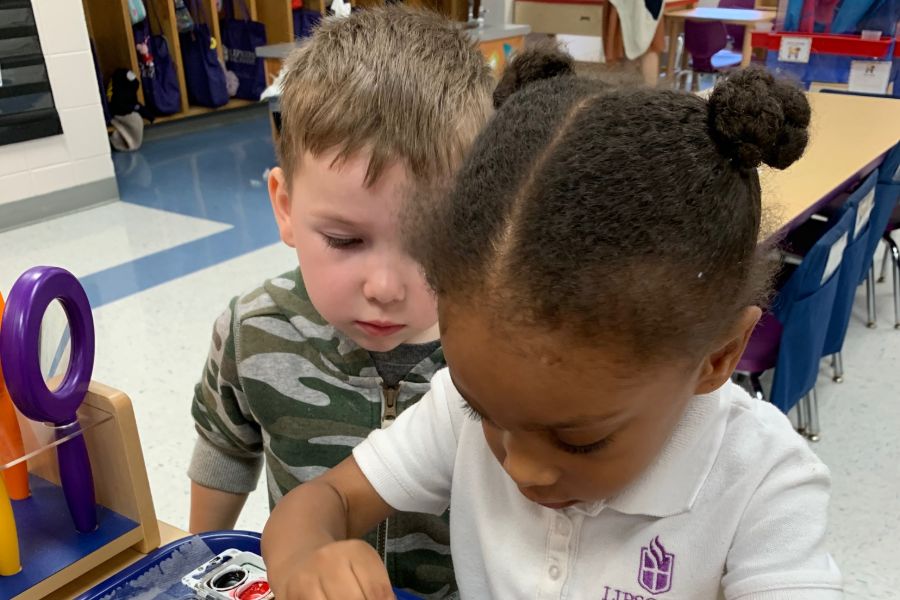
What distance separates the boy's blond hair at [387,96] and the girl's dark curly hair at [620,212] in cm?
16

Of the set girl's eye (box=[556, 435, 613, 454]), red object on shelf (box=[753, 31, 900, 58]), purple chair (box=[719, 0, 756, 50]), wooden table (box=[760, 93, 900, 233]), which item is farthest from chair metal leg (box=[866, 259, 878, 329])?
purple chair (box=[719, 0, 756, 50])

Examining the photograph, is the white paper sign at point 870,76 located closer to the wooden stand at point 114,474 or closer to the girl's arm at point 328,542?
the girl's arm at point 328,542

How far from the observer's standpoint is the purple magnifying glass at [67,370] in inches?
22.2

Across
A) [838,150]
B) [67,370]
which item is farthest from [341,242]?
[838,150]

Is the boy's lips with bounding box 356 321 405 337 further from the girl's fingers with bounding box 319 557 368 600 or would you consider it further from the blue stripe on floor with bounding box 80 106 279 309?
the blue stripe on floor with bounding box 80 106 279 309

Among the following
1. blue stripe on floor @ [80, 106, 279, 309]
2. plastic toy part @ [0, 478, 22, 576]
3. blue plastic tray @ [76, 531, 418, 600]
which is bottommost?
blue stripe on floor @ [80, 106, 279, 309]

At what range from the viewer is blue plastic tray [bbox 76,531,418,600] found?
608 mm

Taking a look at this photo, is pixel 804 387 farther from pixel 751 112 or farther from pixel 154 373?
pixel 154 373

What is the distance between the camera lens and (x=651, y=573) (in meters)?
0.57

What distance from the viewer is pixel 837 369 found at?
2219mm

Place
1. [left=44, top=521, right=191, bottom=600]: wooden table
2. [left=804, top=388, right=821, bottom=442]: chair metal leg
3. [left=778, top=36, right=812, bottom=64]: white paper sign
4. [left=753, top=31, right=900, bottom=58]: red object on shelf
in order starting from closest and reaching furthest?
1. [left=44, top=521, right=191, bottom=600]: wooden table
2. [left=804, top=388, right=821, bottom=442]: chair metal leg
3. [left=753, top=31, right=900, bottom=58]: red object on shelf
4. [left=778, top=36, right=812, bottom=64]: white paper sign

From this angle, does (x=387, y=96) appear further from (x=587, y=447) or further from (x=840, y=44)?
(x=840, y=44)

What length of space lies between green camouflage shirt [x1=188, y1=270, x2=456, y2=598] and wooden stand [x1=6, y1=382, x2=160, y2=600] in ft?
0.52

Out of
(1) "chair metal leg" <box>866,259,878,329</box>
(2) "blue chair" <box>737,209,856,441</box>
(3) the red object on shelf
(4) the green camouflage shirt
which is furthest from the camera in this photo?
(3) the red object on shelf
